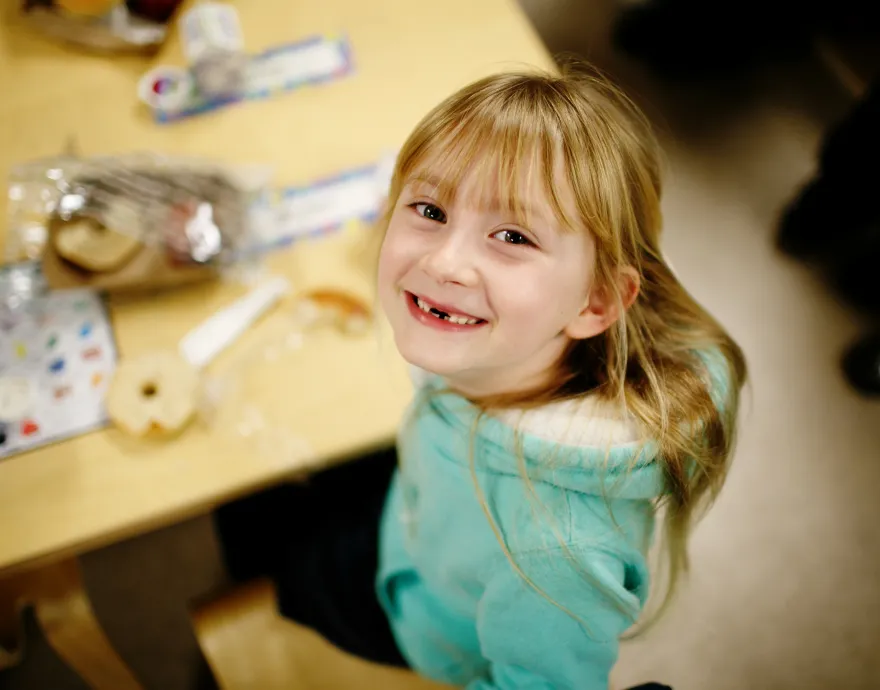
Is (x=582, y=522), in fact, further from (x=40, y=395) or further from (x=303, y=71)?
(x=303, y=71)

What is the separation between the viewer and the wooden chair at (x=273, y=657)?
889 mm

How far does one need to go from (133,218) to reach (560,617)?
72 cm

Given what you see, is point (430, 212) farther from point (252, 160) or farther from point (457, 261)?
point (252, 160)

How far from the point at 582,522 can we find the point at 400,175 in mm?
369

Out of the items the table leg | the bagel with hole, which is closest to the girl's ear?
the bagel with hole

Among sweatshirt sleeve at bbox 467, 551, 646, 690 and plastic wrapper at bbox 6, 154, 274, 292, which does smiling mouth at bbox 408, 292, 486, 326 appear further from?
plastic wrapper at bbox 6, 154, 274, 292

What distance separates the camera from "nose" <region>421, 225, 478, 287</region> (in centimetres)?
56

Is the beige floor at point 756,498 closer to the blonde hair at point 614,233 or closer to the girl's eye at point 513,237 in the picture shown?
the blonde hair at point 614,233

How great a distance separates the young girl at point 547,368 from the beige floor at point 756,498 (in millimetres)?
324

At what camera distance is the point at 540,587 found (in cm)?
61

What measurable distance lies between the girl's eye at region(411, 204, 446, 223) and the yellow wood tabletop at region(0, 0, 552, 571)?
315 millimetres

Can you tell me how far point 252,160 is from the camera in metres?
1.03

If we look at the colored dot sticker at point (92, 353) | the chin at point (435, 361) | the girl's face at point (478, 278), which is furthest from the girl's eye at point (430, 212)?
the colored dot sticker at point (92, 353)

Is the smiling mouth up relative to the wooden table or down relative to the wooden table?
up
